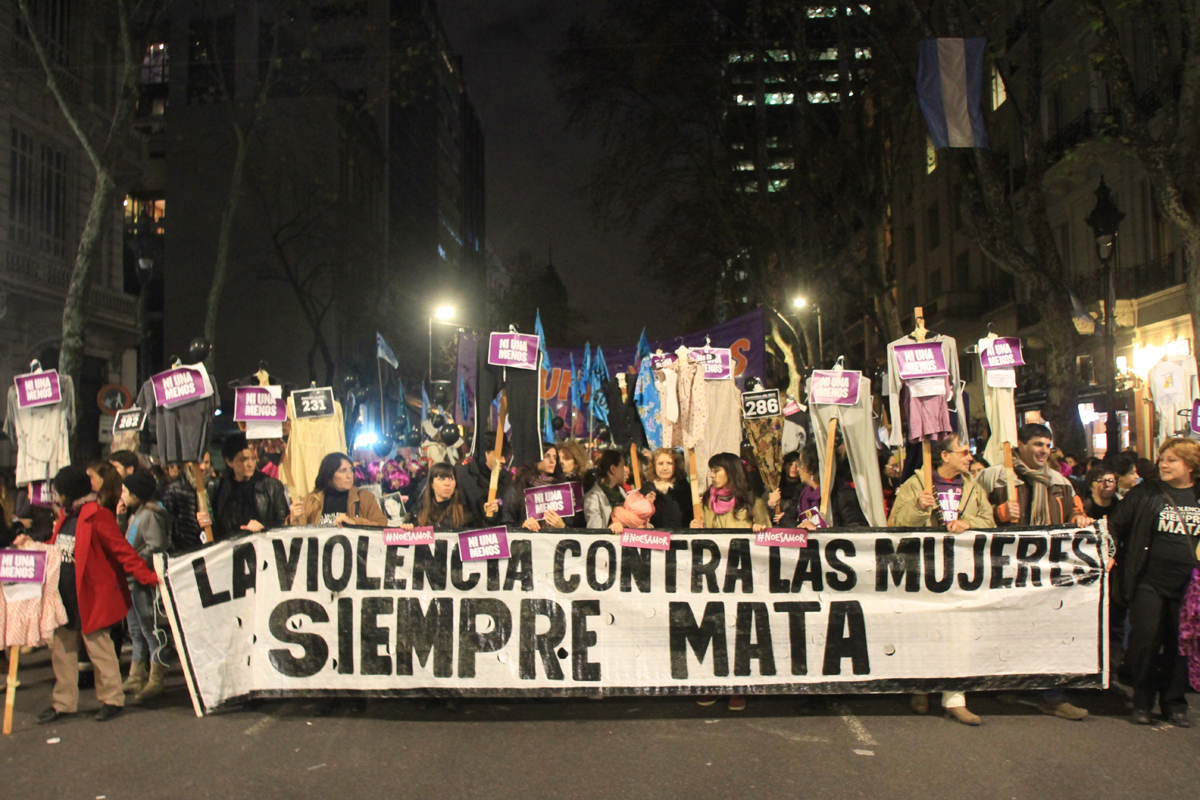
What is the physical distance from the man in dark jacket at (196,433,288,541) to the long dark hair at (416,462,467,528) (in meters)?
1.57

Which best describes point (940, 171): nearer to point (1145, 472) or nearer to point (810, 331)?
point (810, 331)

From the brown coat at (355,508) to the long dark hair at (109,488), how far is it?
123 centimetres

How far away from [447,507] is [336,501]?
40.3 inches

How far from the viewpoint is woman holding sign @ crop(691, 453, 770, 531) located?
6.89 m

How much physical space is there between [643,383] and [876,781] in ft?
18.2

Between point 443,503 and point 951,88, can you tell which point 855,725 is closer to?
point 443,503

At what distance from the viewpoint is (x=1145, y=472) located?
932 cm

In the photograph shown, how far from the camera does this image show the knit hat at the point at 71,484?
21.6 feet

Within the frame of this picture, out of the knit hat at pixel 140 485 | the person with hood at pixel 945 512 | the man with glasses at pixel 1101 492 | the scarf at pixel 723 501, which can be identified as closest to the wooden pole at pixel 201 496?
the knit hat at pixel 140 485

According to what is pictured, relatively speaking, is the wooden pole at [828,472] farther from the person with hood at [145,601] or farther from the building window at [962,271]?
the building window at [962,271]

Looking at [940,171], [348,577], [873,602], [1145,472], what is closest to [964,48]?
[1145,472]

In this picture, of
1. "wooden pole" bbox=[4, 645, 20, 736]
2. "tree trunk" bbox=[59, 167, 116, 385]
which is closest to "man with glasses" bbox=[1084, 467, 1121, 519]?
"wooden pole" bbox=[4, 645, 20, 736]

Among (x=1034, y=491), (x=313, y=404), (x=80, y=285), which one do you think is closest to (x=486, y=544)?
(x=1034, y=491)

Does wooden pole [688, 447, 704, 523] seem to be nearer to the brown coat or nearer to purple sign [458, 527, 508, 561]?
purple sign [458, 527, 508, 561]
